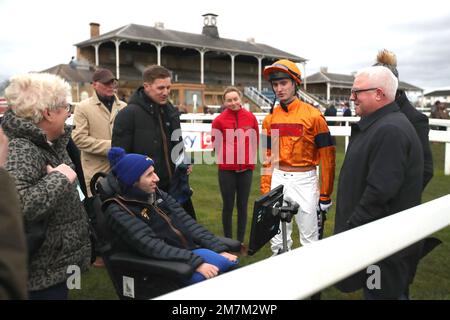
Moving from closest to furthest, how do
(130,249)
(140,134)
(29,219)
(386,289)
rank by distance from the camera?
(29,219), (386,289), (130,249), (140,134)

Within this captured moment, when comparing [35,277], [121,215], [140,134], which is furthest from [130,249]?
[140,134]

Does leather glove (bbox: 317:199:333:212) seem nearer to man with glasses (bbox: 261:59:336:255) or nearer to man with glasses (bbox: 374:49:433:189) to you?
man with glasses (bbox: 261:59:336:255)

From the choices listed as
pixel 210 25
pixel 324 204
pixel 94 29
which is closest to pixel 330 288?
pixel 324 204

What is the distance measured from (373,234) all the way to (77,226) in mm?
1720

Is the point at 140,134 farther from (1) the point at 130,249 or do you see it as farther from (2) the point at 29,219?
(2) the point at 29,219

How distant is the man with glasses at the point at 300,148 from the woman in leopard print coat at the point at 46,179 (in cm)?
207

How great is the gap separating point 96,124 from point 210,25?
43097 mm

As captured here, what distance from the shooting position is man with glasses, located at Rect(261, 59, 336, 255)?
3.77 meters

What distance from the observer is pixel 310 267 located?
0.99m

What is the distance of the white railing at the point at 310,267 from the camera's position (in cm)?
88

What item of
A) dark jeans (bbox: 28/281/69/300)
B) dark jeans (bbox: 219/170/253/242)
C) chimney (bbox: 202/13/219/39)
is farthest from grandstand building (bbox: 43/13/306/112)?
dark jeans (bbox: 28/281/69/300)

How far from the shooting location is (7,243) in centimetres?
98

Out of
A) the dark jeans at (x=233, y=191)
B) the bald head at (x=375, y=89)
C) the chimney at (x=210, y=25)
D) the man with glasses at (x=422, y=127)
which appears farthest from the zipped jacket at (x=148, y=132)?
the chimney at (x=210, y=25)
